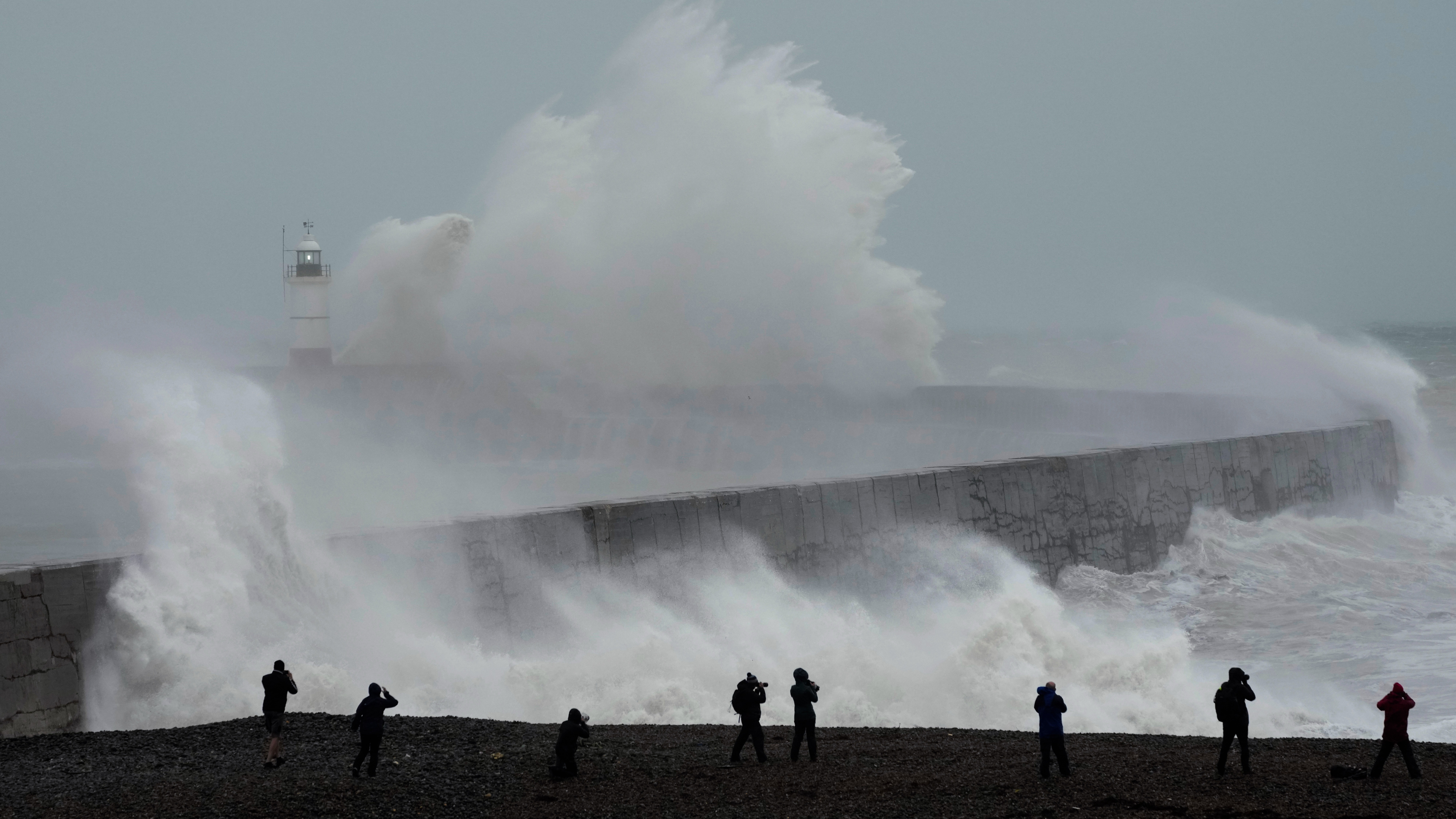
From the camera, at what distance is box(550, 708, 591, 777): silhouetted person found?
6.20 m

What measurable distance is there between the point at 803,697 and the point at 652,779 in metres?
0.89

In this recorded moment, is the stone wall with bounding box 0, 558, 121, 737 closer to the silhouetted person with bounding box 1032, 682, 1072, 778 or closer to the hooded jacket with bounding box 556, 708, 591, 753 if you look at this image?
the hooded jacket with bounding box 556, 708, 591, 753

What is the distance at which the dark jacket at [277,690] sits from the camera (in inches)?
243

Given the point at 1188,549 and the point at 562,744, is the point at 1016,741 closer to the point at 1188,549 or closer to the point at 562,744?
the point at 562,744

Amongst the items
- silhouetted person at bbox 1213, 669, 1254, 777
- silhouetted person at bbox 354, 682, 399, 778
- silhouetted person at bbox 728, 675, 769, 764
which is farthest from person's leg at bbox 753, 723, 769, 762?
silhouetted person at bbox 1213, 669, 1254, 777

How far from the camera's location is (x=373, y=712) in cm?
588

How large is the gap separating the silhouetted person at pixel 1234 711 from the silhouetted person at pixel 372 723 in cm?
393

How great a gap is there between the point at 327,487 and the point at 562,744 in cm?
1431

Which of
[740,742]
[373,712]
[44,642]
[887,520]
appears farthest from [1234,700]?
[44,642]

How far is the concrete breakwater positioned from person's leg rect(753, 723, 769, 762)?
3156 mm

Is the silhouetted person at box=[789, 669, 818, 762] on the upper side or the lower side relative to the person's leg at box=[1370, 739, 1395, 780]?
upper

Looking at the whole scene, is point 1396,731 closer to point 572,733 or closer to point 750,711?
point 750,711

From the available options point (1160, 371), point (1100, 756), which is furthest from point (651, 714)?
point (1160, 371)

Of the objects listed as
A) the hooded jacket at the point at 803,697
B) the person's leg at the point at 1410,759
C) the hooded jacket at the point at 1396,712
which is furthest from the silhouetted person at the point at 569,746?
the person's leg at the point at 1410,759
